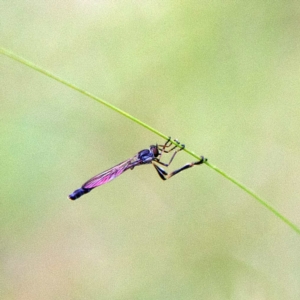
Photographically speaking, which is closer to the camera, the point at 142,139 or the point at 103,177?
the point at 103,177

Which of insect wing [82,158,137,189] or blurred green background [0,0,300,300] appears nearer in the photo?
insect wing [82,158,137,189]

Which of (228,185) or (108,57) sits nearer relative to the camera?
(228,185)

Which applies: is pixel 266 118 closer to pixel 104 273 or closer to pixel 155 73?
pixel 155 73

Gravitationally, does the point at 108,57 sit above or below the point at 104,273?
above

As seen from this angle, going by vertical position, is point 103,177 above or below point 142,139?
below

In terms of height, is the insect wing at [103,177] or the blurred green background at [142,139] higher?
the blurred green background at [142,139]

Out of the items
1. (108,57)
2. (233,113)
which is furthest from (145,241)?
(108,57)

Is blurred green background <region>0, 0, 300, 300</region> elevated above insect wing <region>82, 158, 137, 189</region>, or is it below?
above

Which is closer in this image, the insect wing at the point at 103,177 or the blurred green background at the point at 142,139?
the insect wing at the point at 103,177
